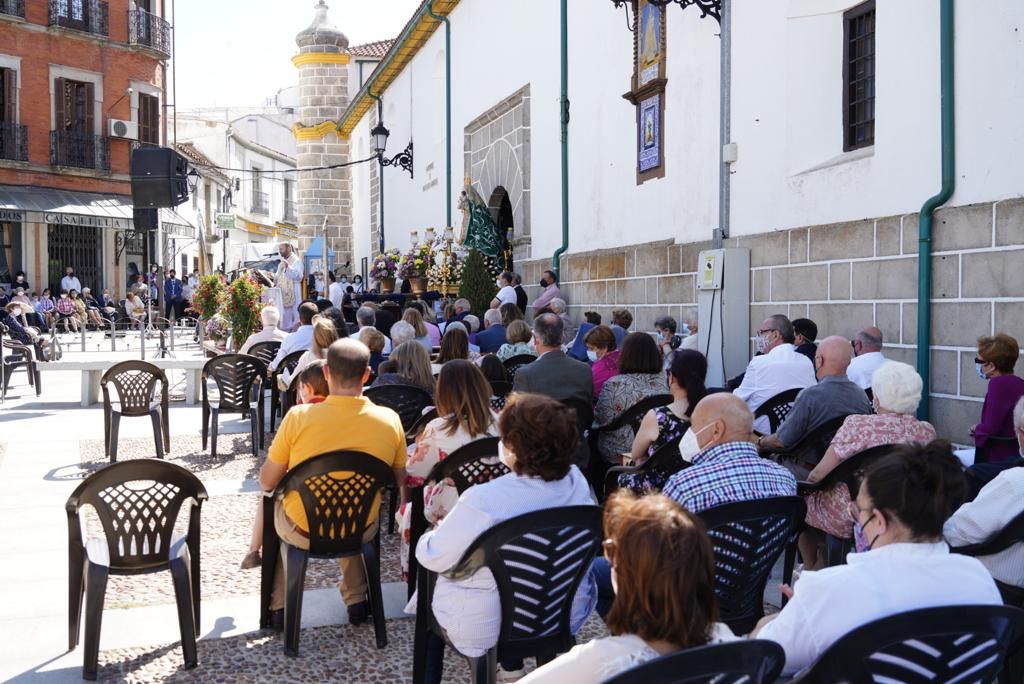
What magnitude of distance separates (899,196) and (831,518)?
3592mm

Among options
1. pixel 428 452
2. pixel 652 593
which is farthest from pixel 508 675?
pixel 652 593

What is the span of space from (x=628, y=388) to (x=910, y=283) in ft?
7.78

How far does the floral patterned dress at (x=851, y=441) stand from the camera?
4055 mm

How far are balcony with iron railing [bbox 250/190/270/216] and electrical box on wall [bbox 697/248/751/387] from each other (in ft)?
151

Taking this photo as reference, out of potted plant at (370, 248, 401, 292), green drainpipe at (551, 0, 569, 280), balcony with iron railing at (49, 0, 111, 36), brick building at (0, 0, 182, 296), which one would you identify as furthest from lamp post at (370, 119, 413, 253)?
green drainpipe at (551, 0, 569, 280)

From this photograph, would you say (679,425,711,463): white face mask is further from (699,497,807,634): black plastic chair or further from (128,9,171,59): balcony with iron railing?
(128,9,171,59): balcony with iron railing

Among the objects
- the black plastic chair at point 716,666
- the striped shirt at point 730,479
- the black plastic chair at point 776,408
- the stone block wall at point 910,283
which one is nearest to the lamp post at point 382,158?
the stone block wall at point 910,283

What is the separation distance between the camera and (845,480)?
13.1ft

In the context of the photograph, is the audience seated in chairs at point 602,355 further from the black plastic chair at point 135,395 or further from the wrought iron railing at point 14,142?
the wrought iron railing at point 14,142

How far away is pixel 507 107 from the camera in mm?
16312

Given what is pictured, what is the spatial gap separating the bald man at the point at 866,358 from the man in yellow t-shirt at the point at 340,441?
10.4ft

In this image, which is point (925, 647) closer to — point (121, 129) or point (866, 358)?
point (866, 358)

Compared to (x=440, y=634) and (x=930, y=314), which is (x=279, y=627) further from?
(x=930, y=314)

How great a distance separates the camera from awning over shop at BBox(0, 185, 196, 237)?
83.4 ft
